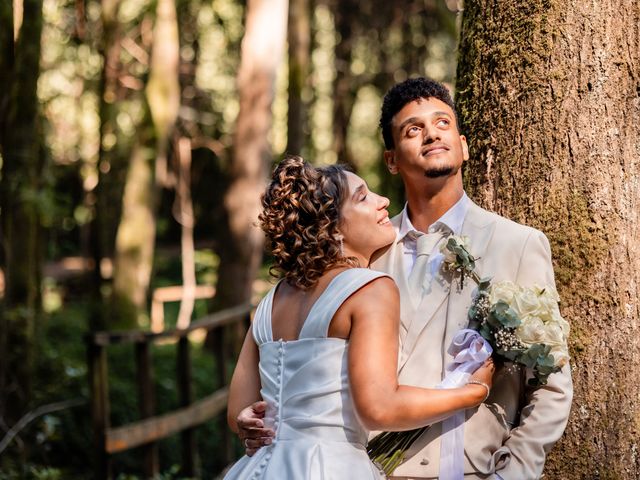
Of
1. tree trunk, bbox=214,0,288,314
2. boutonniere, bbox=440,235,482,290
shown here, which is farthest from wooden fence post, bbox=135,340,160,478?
tree trunk, bbox=214,0,288,314

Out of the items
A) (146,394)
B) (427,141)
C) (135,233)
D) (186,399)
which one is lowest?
(186,399)

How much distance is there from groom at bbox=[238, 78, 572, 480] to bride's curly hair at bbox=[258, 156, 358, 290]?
34 cm

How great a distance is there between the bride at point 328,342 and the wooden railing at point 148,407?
12.0 ft

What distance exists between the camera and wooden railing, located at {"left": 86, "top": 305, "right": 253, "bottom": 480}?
661 centimetres

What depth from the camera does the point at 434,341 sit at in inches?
124

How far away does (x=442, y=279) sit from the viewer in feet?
10.6

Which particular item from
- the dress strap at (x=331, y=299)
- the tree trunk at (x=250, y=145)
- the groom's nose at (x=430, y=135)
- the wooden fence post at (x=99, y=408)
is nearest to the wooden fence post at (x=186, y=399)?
the wooden fence post at (x=99, y=408)

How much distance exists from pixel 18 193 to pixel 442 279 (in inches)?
192

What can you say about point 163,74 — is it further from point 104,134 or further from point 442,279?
point 442,279

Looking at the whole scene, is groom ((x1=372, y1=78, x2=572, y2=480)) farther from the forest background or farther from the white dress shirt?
the forest background

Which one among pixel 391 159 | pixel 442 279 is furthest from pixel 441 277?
pixel 391 159

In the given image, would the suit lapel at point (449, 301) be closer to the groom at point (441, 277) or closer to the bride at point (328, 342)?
the groom at point (441, 277)

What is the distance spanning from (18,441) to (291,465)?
406cm

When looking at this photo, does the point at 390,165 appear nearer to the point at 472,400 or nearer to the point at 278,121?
the point at 472,400
